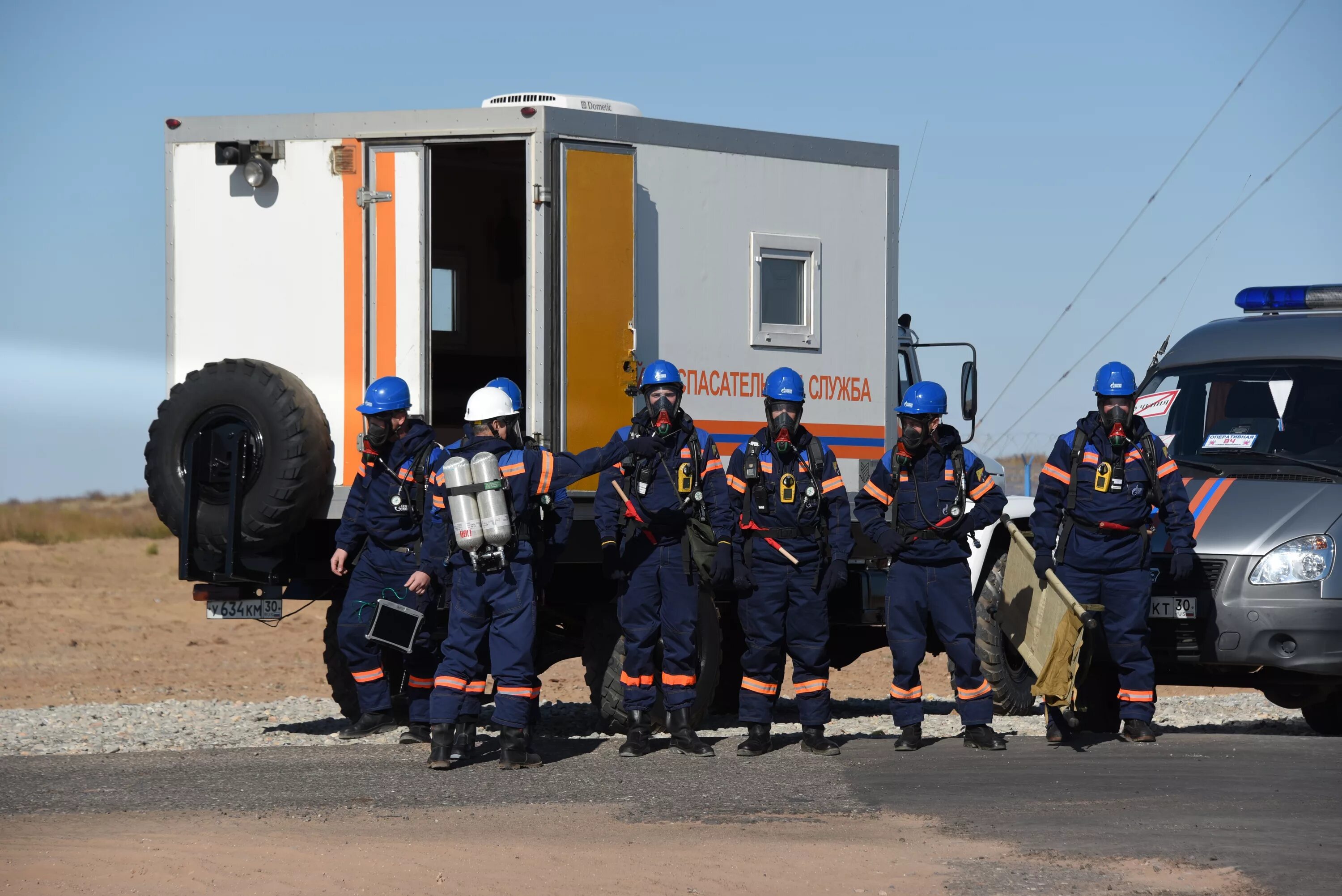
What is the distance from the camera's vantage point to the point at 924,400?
956cm

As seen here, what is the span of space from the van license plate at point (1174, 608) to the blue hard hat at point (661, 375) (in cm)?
317

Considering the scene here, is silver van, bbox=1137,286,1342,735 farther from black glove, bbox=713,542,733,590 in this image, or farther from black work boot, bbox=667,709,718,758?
black work boot, bbox=667,709,718,758

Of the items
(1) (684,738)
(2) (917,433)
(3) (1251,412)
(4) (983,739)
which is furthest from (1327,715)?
(1) (684,738)

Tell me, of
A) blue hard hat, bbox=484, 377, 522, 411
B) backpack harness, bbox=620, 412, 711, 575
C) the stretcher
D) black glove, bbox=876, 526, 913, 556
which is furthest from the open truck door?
the stretcher

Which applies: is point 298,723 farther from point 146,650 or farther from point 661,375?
point 146,650

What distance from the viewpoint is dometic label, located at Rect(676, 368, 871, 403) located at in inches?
420

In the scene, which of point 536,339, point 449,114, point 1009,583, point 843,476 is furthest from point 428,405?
point 1009,583

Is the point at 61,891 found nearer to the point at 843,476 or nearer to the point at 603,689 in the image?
the point at 603,689

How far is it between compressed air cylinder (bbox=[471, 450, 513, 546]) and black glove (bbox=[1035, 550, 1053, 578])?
3.21 m

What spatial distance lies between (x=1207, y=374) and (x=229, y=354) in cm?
649

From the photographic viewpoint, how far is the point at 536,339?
10.0 metres

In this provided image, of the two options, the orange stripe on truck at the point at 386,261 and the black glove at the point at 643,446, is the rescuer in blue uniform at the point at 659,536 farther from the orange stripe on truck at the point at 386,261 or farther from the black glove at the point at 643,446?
the orange stripe on truck at the point at 386,261

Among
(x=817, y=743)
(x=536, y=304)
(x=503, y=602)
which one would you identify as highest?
(x=536, y=304)

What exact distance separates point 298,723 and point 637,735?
4051 mm
